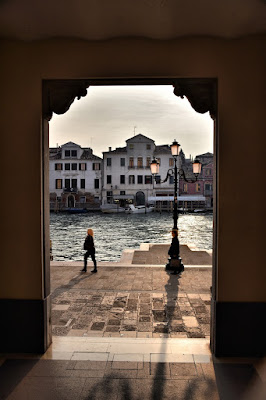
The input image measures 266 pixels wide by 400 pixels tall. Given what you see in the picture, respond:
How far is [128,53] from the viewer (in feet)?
11.6

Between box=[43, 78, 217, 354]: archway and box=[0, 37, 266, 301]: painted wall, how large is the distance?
0.08 meters

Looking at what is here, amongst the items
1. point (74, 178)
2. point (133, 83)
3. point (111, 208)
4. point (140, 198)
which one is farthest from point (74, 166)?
point (133, 83)

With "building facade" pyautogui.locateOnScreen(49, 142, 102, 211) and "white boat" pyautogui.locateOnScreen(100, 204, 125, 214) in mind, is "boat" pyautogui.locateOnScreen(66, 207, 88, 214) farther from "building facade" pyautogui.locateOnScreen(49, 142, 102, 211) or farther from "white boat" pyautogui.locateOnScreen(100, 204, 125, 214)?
"white boat" pyautogui.locateOnScreen(100, 204, 125, 214)

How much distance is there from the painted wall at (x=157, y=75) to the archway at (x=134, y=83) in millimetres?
81

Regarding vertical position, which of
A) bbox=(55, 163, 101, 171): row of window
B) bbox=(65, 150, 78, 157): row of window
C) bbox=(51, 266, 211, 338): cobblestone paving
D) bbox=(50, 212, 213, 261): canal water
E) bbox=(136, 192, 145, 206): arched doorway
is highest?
bbox=(65, 150, 78, 157): row of window

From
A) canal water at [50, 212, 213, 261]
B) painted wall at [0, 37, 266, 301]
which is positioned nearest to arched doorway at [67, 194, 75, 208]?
canal water at [50, 212, 213, 261]

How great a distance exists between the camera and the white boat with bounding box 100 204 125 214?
132 ft

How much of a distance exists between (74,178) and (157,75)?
40155 millimetres

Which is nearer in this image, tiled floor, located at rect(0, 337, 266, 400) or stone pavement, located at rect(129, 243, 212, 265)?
tiled floor, located at rect(0, 337, 266, 400)

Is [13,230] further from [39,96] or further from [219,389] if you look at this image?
[219,389]

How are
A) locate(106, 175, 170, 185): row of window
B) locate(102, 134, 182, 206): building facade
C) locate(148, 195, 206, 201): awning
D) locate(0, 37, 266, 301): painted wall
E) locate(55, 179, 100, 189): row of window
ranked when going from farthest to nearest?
locate(55, 179, 100, 189): row of window
locate(106, 175, 170, 185): row of window
locate(102, 134, 182, 206): building facade
locate(148, 195, 206, 201): awning
locate(0, 37, 266, 301): painted wall

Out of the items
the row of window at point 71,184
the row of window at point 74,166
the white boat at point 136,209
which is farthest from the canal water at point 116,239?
the row of window at point 74,166

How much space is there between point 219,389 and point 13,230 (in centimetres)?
288

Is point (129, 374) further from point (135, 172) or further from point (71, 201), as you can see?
point (71, 201)
